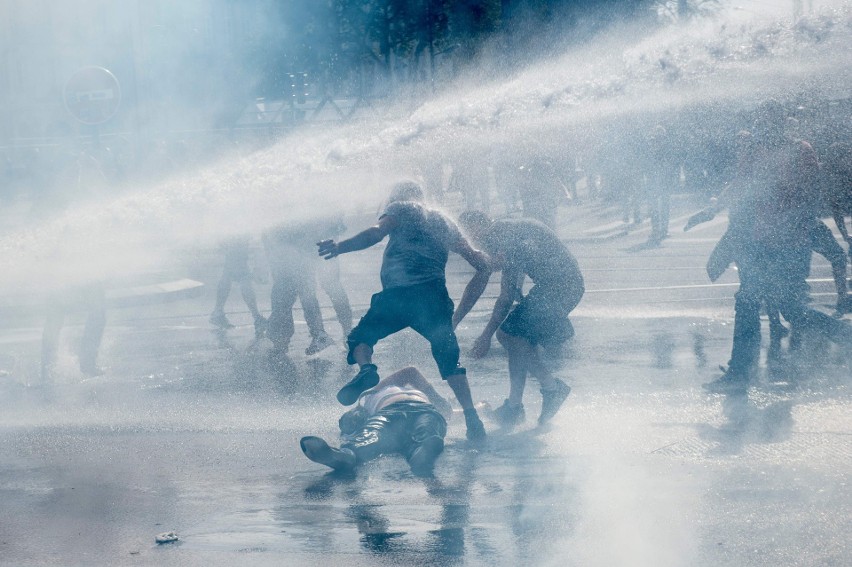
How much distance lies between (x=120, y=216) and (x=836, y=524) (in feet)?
22.1

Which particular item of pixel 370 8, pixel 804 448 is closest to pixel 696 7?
pixel 370 8

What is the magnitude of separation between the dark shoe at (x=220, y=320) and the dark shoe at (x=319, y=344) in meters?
1.75

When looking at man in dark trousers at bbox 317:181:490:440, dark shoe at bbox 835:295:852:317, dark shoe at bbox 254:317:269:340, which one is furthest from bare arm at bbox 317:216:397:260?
dark shoe at bbox 835:295:852:317

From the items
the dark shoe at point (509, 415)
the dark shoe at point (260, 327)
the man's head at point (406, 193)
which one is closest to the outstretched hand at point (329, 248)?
the man's head at point (406, 193)

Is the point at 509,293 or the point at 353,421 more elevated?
the point at 509,293

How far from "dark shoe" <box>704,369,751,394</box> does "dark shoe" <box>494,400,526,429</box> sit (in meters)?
1.38

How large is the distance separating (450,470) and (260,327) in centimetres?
521

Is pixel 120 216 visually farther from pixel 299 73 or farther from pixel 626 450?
pixel 299 73

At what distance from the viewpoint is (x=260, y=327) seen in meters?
10.7

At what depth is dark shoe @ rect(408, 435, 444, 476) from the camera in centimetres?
582

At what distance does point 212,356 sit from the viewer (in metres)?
9.80

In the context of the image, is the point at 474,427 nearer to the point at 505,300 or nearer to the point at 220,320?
the point at 505,300

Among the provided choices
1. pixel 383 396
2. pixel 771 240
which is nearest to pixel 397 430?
pixel 383 396

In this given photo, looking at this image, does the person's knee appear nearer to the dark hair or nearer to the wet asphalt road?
the wet asphalt road
